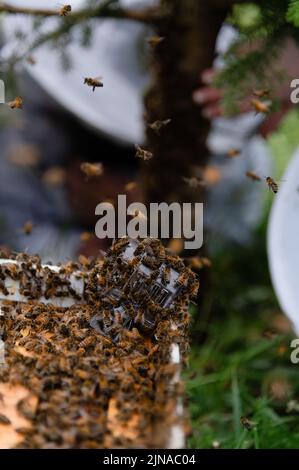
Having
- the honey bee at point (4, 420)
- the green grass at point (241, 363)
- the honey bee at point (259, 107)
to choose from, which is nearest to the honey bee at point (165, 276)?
the honey bee at point (4, 420)

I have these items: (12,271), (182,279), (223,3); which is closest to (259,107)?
(223,3)

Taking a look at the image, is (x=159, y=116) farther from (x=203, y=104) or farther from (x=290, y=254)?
(x=290, y=254)

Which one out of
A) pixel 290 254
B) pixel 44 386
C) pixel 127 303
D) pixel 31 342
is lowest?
pixel 44 386

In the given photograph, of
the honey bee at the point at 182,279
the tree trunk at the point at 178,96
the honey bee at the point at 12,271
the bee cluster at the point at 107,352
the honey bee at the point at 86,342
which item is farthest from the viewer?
the tree trunk at the point at 178,96

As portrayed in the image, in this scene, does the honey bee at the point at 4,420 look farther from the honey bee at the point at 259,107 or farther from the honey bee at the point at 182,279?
the honey bee at the point at 259,107

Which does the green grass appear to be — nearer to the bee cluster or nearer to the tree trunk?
the tree trunk
